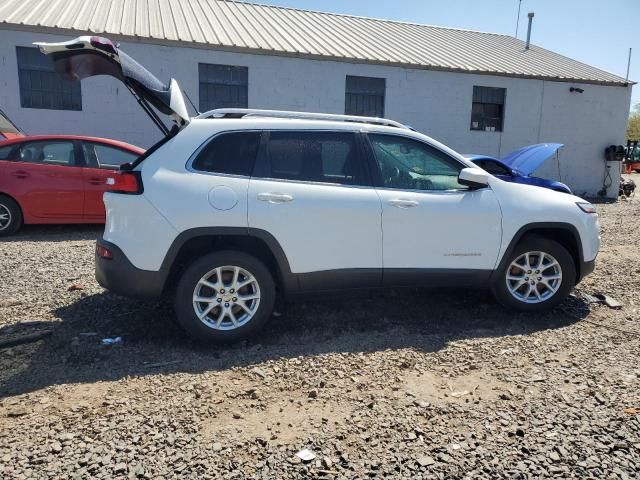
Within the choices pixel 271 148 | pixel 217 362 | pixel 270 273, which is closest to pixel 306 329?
pixel 270 273

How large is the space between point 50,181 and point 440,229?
6.23 m

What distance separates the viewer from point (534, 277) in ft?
15.1

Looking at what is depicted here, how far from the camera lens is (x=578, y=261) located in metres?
4.72

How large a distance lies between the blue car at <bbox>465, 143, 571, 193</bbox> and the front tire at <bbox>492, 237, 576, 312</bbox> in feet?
16.0

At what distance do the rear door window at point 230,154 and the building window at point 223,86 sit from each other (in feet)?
32.2

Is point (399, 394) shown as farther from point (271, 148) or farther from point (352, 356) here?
point (271, 148)

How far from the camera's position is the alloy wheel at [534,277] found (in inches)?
180

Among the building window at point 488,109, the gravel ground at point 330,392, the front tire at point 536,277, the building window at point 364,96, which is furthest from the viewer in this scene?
the building window at point 488,109

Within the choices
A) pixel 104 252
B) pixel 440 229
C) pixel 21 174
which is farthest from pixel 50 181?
pixel 440 229

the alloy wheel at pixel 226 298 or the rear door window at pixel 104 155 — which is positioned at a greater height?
the rear door window at pixel 104 155

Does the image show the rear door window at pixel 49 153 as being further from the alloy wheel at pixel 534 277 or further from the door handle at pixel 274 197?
the alloy wheel at pixel 534 277

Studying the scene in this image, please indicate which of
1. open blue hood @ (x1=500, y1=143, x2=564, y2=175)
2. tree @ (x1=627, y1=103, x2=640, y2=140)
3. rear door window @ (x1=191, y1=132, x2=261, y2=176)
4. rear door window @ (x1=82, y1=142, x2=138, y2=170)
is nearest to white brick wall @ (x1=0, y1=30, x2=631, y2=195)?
rear door window @ (x1=82, y1=142, x2=138, y2=170)

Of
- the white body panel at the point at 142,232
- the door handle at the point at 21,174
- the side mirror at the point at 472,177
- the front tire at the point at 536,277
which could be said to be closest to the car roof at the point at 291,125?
the side mirror at the point at 472,177

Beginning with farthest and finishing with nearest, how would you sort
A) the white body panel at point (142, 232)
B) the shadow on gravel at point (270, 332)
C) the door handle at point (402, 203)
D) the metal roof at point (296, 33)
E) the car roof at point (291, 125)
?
the metal roof at point (296, 33), the door handle at point (402, 203), the car roof at point (291, 125), the white body panel at point (142, 232), the shadow on gravel at point (270, 332)
